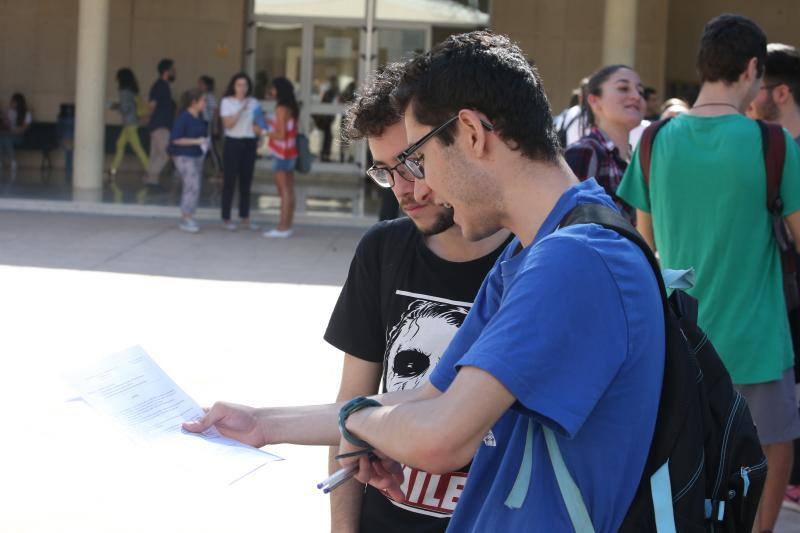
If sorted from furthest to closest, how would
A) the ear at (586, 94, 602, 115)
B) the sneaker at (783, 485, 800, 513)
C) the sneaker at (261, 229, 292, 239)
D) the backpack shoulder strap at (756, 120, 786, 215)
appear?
the sneaker at (261, 229, 292, 239)
the ear at (586, 94, 602, 115)
the sneaker at (783, 485, 800, 513)
the backpack shoulder strap at (756, 120, 786, 215)

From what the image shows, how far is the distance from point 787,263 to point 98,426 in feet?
11.6

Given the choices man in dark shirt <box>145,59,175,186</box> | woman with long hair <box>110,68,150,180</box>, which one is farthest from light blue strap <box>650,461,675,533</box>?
woman with long hair <box>110,68,150,180</box>

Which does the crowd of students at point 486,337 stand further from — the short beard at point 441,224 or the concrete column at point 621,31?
the concrete column at point 621,31

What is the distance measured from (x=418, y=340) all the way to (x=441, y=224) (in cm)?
28

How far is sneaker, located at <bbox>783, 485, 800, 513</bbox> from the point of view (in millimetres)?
4871

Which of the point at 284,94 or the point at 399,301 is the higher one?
the point at 284,94

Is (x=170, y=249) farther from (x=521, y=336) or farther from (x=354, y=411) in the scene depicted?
(x=521, y=336)

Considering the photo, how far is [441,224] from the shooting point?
245 cm

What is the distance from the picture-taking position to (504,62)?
5.90 ft

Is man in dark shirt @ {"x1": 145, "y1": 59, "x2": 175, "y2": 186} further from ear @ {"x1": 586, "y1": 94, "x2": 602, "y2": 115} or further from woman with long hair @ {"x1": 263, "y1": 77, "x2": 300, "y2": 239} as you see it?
ear @ {"x1": 586, "y1": 94, "x2": 602, "y2": 115}

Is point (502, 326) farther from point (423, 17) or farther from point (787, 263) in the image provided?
point (423, 17)

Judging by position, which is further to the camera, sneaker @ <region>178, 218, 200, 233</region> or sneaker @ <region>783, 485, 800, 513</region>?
sneaker @ <region>178, 218, 200, 233</region>

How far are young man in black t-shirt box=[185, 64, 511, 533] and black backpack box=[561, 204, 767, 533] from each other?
71 cm

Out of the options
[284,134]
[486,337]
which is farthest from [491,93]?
[284,134]
